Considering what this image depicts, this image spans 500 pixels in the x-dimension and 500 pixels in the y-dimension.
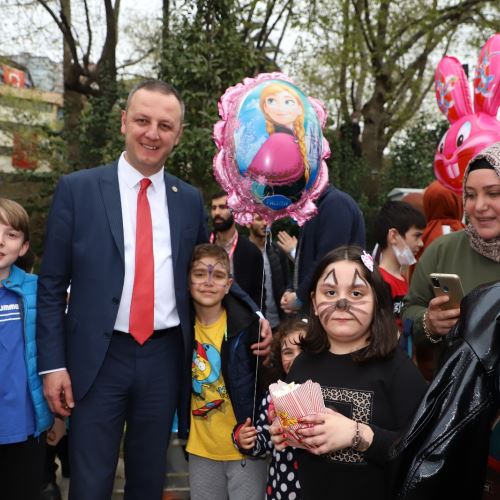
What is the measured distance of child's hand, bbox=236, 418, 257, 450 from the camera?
9.33 ft

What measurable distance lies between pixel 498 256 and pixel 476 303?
122 cm

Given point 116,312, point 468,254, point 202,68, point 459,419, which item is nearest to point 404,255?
point 468,254

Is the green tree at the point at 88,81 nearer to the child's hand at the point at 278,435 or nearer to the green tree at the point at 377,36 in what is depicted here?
the green tree at the point at 377,36

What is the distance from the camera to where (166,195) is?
304 cm

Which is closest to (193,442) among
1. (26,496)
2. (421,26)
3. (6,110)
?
(26,496)

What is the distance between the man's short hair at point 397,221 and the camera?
417cm

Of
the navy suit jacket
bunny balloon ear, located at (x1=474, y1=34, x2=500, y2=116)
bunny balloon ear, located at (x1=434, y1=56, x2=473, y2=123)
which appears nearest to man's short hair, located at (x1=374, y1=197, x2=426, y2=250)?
bunny balloon ear, located at (x1=434, y1=56, x2=473, y2=123)

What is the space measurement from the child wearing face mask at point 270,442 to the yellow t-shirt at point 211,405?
23 centimetres

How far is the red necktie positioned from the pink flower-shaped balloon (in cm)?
46

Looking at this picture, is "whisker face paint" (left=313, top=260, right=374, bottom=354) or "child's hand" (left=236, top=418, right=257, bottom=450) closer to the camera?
"whisker face paint" (left=313, top=260, right=374, bottom=354)

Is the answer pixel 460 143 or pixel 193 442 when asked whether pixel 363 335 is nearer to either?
pixel 193 442

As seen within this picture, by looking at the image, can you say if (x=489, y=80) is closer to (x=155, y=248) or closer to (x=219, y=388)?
(x=155, y=248)

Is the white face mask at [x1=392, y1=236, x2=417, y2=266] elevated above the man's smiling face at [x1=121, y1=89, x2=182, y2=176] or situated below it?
below

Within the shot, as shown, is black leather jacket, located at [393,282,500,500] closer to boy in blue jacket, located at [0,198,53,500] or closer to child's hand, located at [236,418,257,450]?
child's hand, located at [236,418,257,450]
